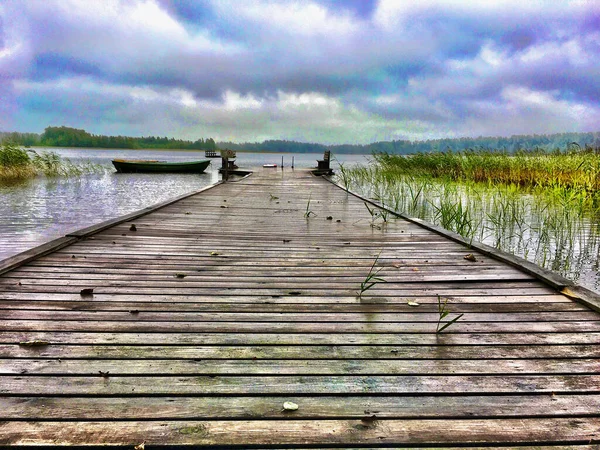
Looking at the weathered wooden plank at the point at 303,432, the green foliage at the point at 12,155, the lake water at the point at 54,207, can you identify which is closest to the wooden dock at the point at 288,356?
the weathered wooden plank at the point at 303,432

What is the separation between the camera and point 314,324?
8.04 ft

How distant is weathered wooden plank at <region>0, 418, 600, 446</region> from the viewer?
1458 millimetres

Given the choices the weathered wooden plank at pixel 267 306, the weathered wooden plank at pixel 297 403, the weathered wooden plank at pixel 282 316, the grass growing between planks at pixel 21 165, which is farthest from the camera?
the grass growing between planks at pixel 21 165

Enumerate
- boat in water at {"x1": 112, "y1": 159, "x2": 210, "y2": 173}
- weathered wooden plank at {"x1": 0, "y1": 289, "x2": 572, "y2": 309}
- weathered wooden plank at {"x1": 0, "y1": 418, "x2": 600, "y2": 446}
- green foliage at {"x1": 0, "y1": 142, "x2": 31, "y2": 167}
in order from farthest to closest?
boat in water at {"x1": 112, "y1": 159, "x2": 210, "y2": 173} → green foliage at {"x1": 0, "y1": 142, "x2": 31, "y2": 167} → weathered wooden plank at {"x1": 0, "y1": 289, "x2": 572, "y2": 309} → weathered wooden plank at {"x1": 0, "y1": 418, "x2": 600, "y2": 446}

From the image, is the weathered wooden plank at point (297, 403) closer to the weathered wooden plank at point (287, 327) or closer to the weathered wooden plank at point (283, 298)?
the weathered wooden plank at point (287, 327)

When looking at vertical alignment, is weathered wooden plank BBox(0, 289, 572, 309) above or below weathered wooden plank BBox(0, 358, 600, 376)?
above

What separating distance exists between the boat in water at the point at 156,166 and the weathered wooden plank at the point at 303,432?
29.2 metres

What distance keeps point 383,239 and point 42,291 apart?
3.59 metres

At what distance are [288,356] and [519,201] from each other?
11.0 meters

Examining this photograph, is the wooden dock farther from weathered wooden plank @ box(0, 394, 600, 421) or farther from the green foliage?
the green foliage

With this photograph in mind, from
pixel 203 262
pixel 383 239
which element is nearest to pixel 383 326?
pixel 203 262

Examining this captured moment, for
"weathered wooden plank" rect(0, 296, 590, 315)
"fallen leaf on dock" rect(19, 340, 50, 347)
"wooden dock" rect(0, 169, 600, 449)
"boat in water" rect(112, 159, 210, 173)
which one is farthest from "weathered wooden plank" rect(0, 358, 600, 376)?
"boat in water" rect(112, 159, 210, 173)

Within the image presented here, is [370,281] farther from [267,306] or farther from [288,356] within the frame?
[288,356]

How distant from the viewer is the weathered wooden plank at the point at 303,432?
1.46m
